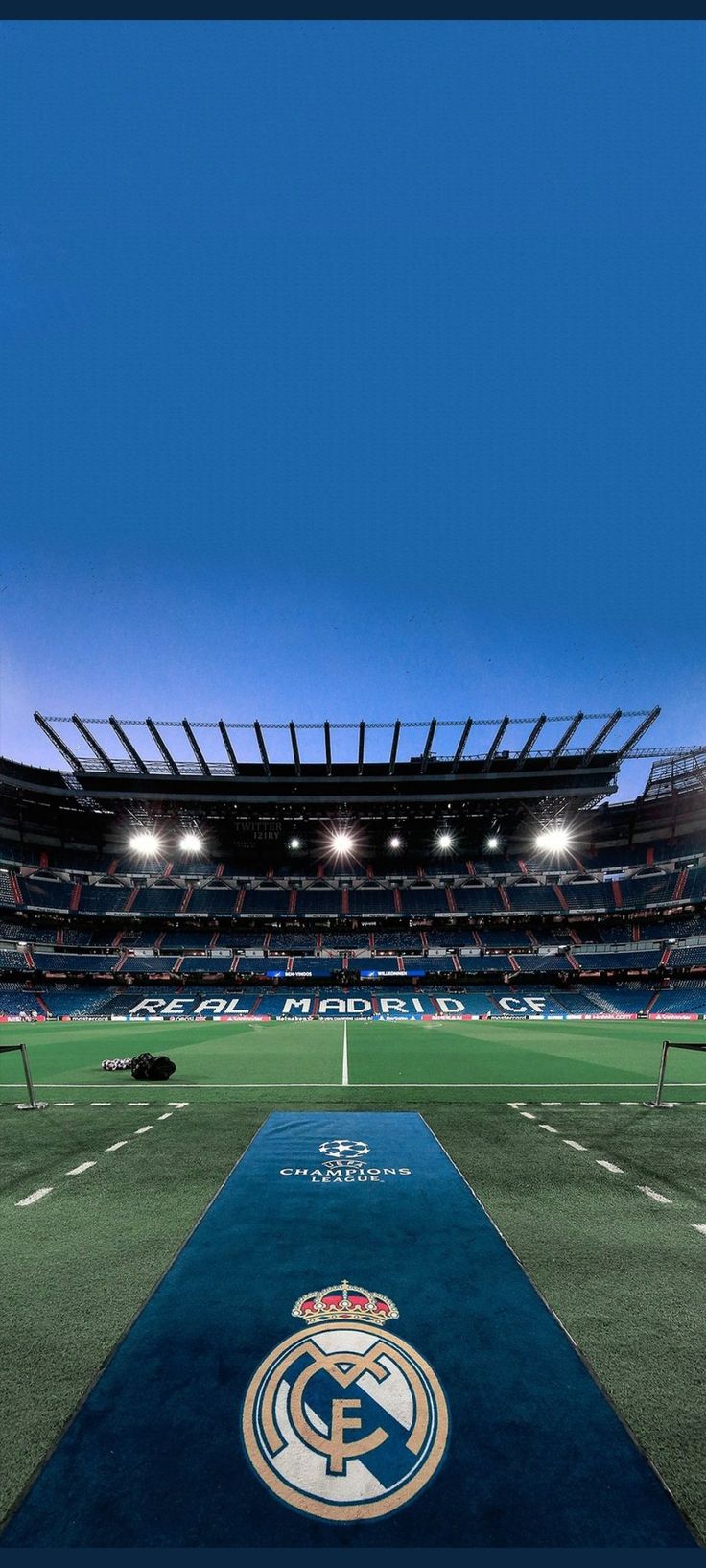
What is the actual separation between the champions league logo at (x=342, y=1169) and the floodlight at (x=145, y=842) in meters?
57.0

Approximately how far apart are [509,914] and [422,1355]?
2019 inches

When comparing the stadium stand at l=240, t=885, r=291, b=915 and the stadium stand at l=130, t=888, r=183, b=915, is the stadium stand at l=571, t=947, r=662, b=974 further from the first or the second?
the stadium stand at l=130, t=888, r=183, b=915

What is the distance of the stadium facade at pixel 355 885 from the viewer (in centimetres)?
4259

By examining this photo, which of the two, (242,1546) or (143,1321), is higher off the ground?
(242,1546)

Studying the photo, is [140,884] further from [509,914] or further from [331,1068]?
[331,1068]

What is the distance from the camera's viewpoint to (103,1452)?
A: 106 inches

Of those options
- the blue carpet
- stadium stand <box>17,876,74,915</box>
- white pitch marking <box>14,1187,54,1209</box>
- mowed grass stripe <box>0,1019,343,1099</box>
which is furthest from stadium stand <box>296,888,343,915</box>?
the blue carpet

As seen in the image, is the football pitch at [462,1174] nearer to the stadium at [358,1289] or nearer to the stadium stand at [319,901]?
the stadium at [358,1289]

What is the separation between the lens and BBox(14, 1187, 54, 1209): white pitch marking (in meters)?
5.84

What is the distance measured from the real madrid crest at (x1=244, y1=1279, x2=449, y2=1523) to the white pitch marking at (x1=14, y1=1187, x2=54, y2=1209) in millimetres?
4070

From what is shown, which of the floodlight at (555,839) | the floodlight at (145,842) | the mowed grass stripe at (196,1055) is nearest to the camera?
the mowed grass stripe at (196,1055)

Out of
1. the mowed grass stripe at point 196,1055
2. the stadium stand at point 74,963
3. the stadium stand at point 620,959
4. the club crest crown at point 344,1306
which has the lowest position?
the stadium stand at point 74,963

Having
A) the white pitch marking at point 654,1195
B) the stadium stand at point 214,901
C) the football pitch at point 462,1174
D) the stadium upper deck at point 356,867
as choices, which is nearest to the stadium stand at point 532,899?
the stadium upper deck at point 356,867

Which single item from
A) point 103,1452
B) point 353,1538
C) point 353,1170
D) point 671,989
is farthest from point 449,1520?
point 671,989
